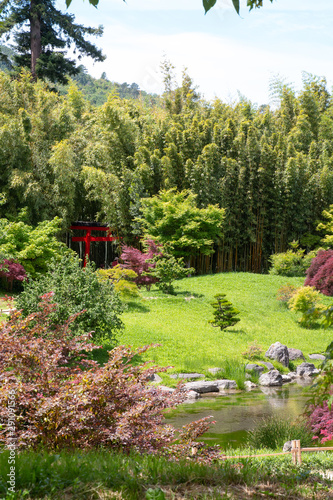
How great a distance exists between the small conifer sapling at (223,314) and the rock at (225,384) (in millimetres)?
3077

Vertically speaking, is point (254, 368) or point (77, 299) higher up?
point (77, 299)

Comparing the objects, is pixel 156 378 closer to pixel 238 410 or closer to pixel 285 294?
pixel 238 410

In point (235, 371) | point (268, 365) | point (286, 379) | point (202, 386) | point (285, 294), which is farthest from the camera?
point (285, 294)

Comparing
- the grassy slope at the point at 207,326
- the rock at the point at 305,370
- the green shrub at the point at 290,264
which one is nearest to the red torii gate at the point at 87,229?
the grassy slope at the point at 207,326

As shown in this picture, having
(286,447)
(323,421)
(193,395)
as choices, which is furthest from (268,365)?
(323,421)

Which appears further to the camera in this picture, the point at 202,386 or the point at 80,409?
the point at 202,386

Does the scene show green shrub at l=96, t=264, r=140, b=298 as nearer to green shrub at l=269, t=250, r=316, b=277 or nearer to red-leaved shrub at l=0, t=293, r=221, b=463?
green shrub at l=269, t=250, r=316, b=277

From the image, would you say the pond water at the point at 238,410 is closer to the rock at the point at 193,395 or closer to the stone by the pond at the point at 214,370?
the rock at the point at 193,395

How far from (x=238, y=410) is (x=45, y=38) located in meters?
20.6

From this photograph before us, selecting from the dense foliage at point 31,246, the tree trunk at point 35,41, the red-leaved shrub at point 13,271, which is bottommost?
the red-leaved shrub at point 13,271

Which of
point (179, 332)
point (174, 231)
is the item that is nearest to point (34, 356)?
point (179, 332)

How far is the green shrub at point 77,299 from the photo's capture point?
28.3 ft

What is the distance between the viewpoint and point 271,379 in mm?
9602

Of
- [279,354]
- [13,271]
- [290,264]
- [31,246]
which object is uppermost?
[31,246]
